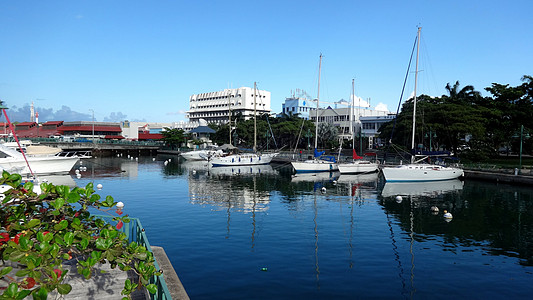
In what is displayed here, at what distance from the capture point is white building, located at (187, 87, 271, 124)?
173875mm

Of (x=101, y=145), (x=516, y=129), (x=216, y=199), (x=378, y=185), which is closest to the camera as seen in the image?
(x=216, y=199)

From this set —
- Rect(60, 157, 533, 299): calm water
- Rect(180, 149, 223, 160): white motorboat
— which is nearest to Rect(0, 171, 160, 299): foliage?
Rect(60, 157, 533, 299): calm water

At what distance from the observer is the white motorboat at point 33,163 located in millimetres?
42031

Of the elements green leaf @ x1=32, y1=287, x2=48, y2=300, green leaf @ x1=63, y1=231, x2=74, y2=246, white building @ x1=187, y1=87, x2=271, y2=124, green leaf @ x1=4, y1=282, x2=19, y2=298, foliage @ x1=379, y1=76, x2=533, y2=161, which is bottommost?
green leaf @ x1=32, y1=287, x2=48, y2=300

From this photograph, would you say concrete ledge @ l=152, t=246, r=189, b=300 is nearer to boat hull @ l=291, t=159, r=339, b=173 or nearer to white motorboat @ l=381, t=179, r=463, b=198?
white motorboat @ l=381, t=179, r=463, b=198

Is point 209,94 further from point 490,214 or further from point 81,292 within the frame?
point 81,292

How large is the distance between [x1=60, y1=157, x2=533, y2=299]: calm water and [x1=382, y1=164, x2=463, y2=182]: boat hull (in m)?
6.02

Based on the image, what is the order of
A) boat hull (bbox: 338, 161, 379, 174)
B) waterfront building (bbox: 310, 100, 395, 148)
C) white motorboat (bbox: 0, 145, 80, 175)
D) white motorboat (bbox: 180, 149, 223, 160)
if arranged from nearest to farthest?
white motorboat (bbox: 0, 145, 80, 175)
boat hull (bbox: 338, 161, 379, 174)
white motorboat (bbox: 180, 149, 223, 160)
waterfront building (bbox: 310, 100, 395, 148)

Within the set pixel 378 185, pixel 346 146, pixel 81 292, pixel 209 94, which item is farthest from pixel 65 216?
pixel 209 94

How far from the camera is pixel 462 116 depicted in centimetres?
6206

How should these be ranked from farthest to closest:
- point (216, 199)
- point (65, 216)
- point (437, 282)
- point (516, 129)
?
point (516, 129), point (216, 199), point (437, 282), point (65, 216)

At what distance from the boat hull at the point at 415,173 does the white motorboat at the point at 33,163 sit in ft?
131

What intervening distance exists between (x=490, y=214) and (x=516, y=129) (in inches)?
1469

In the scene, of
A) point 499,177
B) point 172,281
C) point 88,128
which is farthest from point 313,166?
point 88,128
